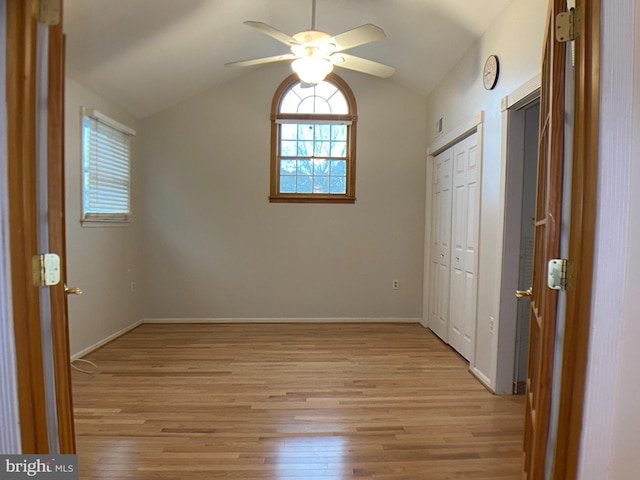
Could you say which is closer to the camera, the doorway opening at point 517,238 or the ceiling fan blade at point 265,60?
the ceiling fan blade at point 265,60

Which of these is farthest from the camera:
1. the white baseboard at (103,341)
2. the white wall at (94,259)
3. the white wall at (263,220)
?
the white wall at (263,220)

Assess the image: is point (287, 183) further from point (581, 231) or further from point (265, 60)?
point (581, 231)

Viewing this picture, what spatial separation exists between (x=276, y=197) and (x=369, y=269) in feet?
4.78

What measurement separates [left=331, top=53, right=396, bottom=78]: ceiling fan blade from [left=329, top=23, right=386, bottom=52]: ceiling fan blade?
119mm

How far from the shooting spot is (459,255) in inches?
144

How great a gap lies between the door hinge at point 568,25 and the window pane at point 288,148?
3.64 meters

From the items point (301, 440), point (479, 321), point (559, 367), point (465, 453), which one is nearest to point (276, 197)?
point (479, 321)

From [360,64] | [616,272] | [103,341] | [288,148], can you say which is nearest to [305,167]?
[288,148]

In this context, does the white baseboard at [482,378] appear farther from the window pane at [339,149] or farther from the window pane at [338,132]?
the window pane at [338,132]

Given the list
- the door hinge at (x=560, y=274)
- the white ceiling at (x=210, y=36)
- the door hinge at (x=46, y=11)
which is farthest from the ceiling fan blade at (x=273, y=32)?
the door hinge at (x=560, y=274)

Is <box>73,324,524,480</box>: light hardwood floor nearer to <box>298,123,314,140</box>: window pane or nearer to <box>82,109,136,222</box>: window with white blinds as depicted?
<box>82,109,136,222</box>: window with white blinds

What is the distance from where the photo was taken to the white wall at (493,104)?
7.98 ft

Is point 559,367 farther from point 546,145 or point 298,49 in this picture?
point 298,49

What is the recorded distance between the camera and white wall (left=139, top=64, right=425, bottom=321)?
15.0 ft
